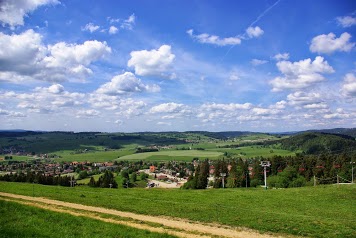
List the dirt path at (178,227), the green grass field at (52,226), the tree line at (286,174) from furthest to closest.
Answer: the tree line at (286,174), the dirt path at (178,227), the green grass field at (52,226)

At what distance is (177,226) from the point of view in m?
22.9

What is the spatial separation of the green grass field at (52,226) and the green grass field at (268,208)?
23.5 feet

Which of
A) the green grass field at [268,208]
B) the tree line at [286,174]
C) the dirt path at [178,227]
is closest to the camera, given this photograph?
the dirt path at [178,227]

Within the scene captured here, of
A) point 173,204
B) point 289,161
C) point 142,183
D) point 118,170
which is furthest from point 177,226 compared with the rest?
point 118,170

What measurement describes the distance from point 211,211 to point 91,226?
1206cm

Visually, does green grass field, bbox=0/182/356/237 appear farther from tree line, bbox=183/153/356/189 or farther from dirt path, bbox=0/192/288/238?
tree line, bbox=183/153/356/189

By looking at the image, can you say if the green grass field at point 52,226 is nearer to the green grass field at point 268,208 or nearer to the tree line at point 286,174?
the green grass field at point 268,208

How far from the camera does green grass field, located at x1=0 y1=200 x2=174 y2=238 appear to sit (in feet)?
57.9

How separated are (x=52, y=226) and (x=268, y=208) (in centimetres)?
2115

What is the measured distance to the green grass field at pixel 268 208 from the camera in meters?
23.0

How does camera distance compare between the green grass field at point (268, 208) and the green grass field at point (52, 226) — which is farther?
the green grass field at point (268, 208)

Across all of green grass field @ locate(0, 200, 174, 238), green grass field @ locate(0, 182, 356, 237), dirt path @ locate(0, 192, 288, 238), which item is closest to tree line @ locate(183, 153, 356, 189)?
green grass field @ locate(0, 182, 356, 237)

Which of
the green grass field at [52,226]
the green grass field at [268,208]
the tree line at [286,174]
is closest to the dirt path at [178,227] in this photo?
the green grass field at [268,208]

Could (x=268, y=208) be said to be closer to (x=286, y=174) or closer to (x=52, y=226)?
(x=52, y=226)
